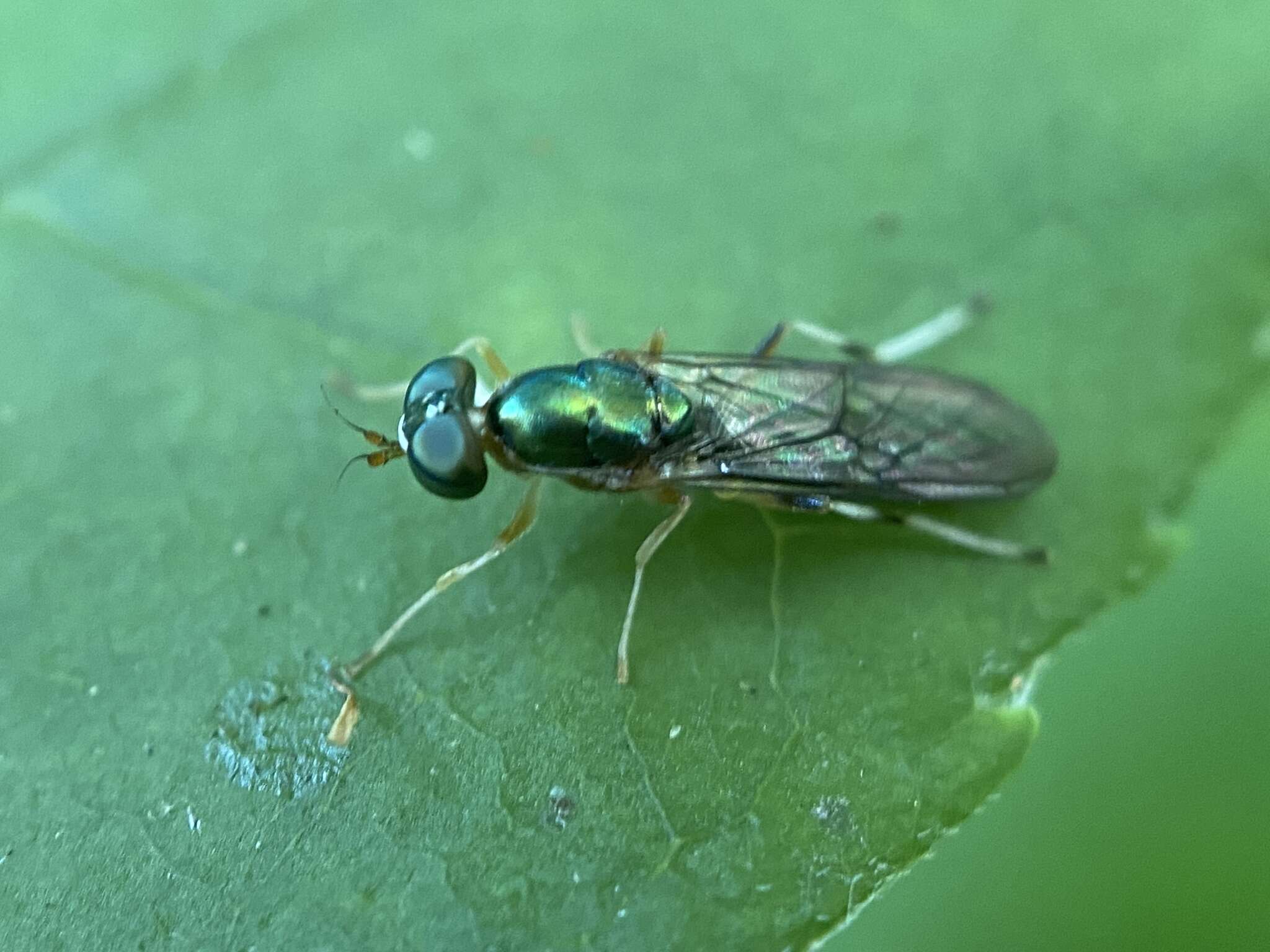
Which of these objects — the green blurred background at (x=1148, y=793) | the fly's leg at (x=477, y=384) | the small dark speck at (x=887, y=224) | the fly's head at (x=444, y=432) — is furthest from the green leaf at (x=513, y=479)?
the green blurred background at (x=1148, y=793)

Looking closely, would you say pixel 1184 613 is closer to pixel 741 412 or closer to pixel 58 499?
pixel 741 412

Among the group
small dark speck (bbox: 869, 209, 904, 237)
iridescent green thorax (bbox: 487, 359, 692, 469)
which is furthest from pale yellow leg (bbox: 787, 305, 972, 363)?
iridescent green thorax (bbox: 487, 359, 692, 469)

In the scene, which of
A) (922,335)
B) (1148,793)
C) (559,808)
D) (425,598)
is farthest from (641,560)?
(1148,793)

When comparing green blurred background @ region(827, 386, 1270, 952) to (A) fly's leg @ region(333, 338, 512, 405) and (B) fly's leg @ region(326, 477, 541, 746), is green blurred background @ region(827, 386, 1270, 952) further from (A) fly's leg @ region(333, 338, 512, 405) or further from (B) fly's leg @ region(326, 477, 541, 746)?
(A) fly's leg @ region(333, 338, 512, 405)

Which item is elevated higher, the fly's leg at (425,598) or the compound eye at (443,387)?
the compound eye at (443,387)

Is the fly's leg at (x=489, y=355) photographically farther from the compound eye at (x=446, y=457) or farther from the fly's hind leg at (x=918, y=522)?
the fly's hind leg at (x=918, y=522)

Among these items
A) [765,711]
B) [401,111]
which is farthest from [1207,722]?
[401,111]
